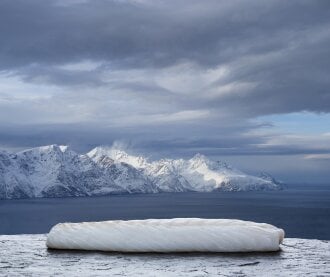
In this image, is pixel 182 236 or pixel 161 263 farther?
pixel 182 236

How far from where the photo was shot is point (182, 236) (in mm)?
9531

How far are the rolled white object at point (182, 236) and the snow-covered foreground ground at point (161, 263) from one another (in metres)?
0.23

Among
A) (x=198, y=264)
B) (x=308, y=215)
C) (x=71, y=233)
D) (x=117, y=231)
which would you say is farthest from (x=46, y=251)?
(x=308, y=215)

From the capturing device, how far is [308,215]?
196 m

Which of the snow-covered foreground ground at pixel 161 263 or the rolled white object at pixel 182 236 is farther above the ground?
the rolled white object at pixel 182 236

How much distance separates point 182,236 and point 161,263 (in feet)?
3.55

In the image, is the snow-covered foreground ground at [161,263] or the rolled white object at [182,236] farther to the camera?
the rolled white object at [182,236]

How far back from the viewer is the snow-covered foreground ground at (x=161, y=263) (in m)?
7.67

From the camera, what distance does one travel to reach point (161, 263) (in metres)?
8.55

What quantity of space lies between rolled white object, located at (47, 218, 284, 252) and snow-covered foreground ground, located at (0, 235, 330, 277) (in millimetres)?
227

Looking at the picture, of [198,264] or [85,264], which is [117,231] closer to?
[85,264]

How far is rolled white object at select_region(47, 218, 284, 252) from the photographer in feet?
31.2

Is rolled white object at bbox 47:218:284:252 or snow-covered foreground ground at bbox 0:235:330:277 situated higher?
rolled white object at bbox 47:218:284:252

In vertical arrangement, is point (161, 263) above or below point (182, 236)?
below
